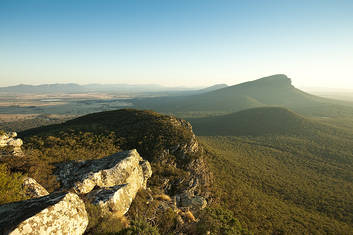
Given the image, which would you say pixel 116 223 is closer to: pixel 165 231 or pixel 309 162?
pixel 165 231

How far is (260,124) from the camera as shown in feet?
336

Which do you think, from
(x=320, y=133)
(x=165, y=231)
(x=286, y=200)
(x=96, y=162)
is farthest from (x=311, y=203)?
(x=320, y=133)

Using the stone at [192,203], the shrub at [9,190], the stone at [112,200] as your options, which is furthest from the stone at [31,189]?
the stone at [192,203]

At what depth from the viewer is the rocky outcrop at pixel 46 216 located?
4.67 metres

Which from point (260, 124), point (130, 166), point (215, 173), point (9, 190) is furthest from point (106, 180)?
point (260, 124)

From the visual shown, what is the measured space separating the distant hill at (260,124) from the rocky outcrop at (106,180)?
78.6 metres

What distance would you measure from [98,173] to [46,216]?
23.8 ft

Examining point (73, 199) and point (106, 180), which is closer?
point (73, 199)

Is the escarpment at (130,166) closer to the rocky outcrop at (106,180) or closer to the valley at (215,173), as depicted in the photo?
the rocky outcrop at (106,180)

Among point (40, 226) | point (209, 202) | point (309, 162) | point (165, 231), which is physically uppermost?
point (40, 226)

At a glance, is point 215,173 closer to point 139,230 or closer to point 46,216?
point 139,230

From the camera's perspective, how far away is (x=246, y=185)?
3588cm

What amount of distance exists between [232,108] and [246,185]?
151821mm

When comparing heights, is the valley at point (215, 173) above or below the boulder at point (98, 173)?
below
